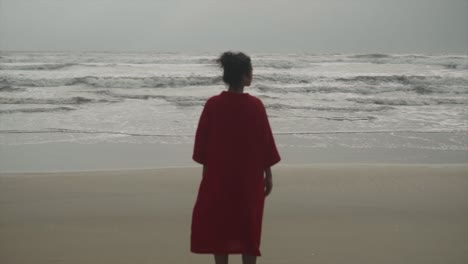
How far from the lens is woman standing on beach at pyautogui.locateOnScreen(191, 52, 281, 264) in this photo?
102 inches

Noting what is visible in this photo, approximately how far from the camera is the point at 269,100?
17266mm

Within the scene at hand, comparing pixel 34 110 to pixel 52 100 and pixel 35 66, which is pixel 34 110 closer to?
pixel 52 100

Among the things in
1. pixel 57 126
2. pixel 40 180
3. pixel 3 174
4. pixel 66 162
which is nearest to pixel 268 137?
pixel 40 180

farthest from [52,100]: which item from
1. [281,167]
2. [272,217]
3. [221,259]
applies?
[221,259]

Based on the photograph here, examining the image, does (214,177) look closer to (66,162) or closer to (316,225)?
(316,225)

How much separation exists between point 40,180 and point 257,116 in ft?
13.2

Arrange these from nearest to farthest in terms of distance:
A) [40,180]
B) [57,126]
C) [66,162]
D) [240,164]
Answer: [240,164] → [40,180] → [66,162] → [57,126]

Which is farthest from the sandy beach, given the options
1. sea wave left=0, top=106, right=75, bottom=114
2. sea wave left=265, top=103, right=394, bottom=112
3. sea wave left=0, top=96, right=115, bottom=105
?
sea wave left=0, top=96, right=115, bottom=105

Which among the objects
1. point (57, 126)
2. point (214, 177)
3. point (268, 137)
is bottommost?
point (57, 126)

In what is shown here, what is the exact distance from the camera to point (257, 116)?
260cm

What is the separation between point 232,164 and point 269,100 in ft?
48.4

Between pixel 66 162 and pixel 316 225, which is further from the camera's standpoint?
pixel 66 162

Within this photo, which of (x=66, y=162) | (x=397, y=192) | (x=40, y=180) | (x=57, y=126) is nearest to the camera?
(x=397, y=192)

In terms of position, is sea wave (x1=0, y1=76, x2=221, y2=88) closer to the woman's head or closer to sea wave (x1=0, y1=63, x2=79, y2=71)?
sea wave (x1=0, y1=63, x2=79, y2=71)
